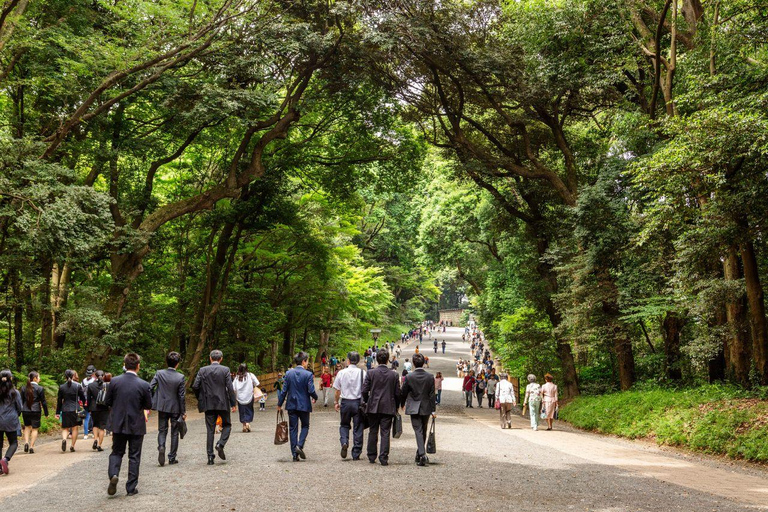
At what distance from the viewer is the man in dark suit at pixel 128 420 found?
6.47 metres

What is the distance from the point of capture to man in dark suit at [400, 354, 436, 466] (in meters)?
8.16

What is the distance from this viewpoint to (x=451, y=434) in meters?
13.4

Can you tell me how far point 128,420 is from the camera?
21.6 ft

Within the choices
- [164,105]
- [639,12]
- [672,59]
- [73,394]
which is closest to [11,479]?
[73,394]

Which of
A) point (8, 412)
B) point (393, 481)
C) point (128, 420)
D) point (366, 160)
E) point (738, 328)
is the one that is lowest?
point (393, 481)

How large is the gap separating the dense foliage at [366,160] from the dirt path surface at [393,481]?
4806 millimetres

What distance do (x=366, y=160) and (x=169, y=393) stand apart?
15.1 metres

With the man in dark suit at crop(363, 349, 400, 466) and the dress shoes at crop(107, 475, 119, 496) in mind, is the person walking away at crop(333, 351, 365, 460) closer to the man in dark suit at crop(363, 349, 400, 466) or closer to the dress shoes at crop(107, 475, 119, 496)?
the man in dark suit at crop(363, 349, 400, 466)

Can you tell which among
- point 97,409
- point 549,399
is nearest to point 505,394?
point 549,399

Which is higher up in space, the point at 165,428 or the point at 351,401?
the point at 351,401

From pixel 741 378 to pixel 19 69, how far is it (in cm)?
2002

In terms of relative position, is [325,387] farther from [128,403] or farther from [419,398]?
[128,403]

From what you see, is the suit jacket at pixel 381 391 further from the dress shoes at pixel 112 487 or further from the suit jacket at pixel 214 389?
the dress shoes at pixel 112 487

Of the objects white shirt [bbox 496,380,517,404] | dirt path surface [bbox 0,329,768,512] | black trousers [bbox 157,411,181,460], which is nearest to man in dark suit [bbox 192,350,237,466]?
black trousers [bbox 157,411,181,460]
